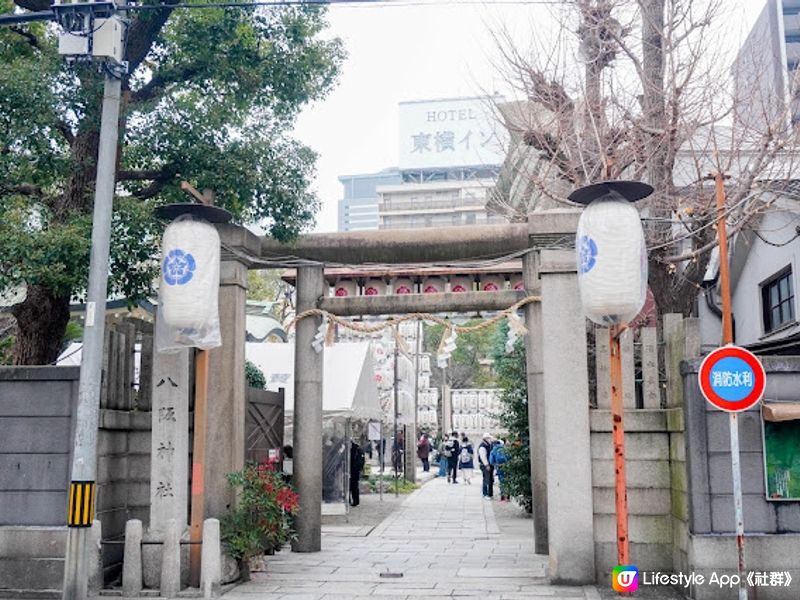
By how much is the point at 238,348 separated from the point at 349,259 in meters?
2.86

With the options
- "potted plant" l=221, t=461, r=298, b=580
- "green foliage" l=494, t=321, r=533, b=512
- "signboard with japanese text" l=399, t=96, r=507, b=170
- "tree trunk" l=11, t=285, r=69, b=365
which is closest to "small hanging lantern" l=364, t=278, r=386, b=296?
"green foliage" l=494, t=321, r=533, b=512

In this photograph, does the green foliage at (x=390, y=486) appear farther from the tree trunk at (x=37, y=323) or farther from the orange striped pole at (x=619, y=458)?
the orange striped pole at (x=619, y=458)

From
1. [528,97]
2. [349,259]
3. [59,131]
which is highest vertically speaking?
[528,97]

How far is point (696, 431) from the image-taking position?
9609mm

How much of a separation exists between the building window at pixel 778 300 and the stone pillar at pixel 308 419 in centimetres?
995

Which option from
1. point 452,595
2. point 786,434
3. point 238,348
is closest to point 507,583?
point 452,595

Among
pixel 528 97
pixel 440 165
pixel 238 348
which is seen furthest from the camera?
pixel 440 165

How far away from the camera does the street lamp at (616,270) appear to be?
351 inches

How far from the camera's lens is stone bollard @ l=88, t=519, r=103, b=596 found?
978 centimetres

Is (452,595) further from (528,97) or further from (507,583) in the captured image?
(528,97)

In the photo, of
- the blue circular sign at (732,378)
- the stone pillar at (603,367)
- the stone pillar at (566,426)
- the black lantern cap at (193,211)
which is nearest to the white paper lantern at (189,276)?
the black lantern cap at (193,211)

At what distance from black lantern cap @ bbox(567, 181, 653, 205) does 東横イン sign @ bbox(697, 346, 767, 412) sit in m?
2.09

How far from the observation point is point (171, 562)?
32.5 ft

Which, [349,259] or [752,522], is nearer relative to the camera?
[752,522]
